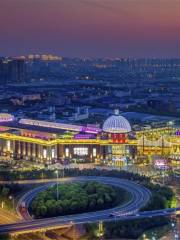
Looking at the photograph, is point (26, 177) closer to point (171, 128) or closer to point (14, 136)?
point (14, 136)

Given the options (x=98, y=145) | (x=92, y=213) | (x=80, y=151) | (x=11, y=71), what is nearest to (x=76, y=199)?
(x=92, y=213)

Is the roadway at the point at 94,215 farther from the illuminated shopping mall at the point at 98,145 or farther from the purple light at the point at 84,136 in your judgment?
the purple light at the point at 84,136

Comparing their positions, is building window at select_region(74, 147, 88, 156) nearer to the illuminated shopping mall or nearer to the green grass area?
the illuminated shopping mall

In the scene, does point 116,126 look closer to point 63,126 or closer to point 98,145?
point 98,145

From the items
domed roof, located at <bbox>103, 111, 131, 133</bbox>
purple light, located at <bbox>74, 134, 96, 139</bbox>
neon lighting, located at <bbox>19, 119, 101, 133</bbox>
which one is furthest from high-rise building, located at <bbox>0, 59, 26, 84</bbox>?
domed roof, located at <bbox>103, 111, 131, 133</bbox>

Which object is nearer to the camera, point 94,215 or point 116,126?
point 94,215

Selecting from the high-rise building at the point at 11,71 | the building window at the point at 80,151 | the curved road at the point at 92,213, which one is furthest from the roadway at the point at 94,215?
the high-rise building at the point at 11,71

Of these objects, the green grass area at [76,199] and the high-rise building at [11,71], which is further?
the high-rise building at [11,71]
